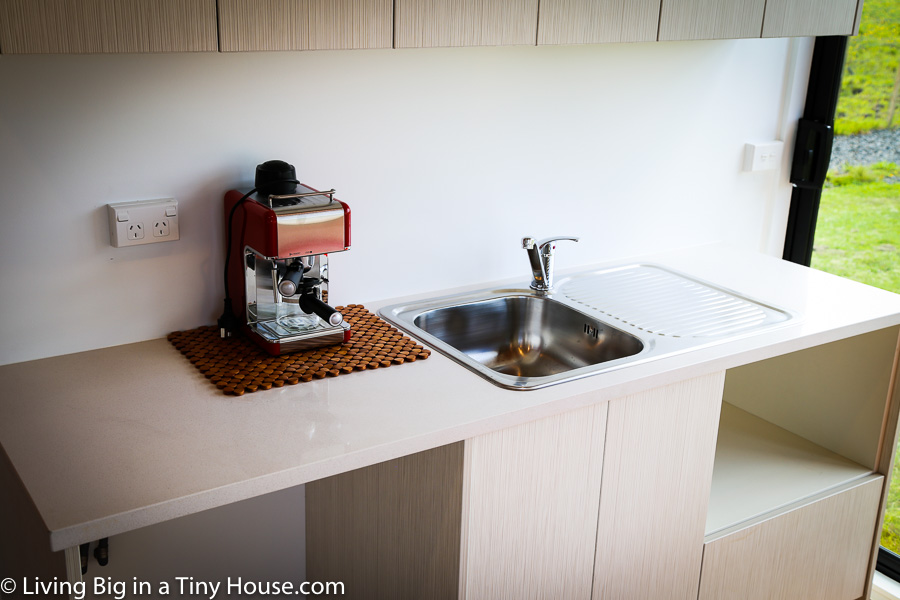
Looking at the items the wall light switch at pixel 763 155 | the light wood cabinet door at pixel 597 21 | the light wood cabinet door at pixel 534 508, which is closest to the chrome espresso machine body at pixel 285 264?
the light wood cabinet door at pixel 534 508

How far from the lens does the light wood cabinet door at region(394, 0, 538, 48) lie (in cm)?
142

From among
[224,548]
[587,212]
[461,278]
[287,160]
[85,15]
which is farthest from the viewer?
[587,212]

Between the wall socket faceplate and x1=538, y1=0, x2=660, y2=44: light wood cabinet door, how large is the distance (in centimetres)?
79

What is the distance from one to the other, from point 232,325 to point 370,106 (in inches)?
21.5

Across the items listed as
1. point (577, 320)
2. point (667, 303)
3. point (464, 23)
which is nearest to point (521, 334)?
point (577, 320)

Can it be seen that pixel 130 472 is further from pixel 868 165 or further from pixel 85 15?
pixel 868 165

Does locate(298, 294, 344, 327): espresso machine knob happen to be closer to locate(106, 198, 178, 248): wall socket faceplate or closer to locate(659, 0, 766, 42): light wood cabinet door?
locate(106, 198, 178, 248): wall socket faceplate

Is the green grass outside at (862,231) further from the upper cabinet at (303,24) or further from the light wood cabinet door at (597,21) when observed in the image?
the upper cabinet at (303,24)

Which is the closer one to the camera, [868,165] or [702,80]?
[702,80]

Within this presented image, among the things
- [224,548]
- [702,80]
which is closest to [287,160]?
[224,548]

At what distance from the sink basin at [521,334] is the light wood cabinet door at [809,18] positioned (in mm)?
819

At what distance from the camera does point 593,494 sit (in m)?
1.61

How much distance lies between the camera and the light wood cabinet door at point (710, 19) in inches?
68.7

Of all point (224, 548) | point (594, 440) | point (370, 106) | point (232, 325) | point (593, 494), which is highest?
point (370, 106)
